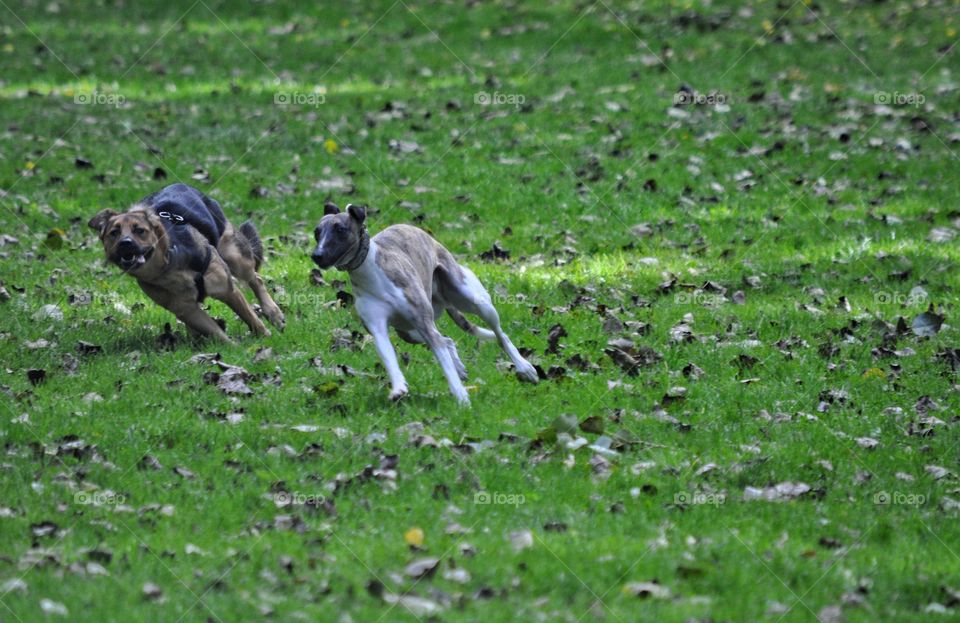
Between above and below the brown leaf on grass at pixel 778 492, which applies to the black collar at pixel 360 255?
above

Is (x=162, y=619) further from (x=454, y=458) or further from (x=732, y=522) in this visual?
(x=732, y=522)

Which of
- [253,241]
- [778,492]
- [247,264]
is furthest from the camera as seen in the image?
[253,241]

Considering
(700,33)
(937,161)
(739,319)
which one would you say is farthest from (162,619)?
(700,33)

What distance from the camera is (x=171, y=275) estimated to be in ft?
30.4

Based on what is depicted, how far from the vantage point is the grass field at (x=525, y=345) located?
587 cm

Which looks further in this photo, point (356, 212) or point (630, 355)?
point (630, 355)

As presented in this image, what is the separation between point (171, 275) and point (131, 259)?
36cm

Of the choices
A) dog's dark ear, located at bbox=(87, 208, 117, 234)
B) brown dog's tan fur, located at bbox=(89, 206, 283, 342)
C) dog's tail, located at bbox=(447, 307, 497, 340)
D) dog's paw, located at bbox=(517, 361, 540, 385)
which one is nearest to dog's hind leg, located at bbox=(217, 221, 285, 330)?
brown dog's tan fur, located at bbox=(89, 206, 283, 342)

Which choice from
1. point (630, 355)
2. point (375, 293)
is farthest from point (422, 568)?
point (630, 355)

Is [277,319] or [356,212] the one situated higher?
[356,212]

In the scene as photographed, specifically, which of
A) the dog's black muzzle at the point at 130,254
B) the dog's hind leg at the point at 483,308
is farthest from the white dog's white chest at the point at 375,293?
the dog's black muzzle at the point at 130,254

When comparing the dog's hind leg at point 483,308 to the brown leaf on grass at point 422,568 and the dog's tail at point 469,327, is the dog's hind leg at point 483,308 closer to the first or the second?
the dog's tail at point 469,327

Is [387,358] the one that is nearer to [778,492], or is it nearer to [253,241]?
[778,492]

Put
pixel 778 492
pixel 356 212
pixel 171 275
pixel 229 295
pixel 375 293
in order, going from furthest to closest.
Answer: pixel 229 295 < pixel 171 275 < pixel 375 293 < pixel 356 212 < pixel 778 492
